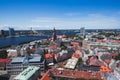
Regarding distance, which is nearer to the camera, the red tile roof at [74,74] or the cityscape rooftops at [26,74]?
the cityscape rooftops at [26,74]

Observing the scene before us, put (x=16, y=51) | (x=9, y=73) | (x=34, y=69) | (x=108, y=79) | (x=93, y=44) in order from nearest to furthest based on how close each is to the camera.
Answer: (x=108, y=79), (x=34, y=69), (x=9, y=73), (x=16, y=51), (x=93, y=44)

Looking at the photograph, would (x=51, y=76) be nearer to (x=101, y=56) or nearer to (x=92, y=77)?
(x=92, y=77)

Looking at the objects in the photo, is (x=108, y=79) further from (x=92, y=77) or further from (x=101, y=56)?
(x=101, y=56)

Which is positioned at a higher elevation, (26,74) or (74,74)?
(26,74)

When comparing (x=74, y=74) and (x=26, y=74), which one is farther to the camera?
(x=74, y=74)

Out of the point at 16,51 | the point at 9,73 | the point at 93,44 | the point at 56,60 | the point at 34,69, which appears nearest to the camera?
the point at 34,69

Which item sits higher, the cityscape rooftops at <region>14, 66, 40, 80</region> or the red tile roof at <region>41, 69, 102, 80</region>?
the cityscape rooftops at <region>14, 66, 40, 80</region>

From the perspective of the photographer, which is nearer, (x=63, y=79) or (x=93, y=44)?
(x=63, y=79)

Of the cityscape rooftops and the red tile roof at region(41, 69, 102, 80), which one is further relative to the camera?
the red tile roof at region(41, 69, 102, 80)

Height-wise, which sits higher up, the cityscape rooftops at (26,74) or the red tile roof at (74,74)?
the cityscape rooftops at (26,74)

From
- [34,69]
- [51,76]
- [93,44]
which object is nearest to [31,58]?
[34,69]
